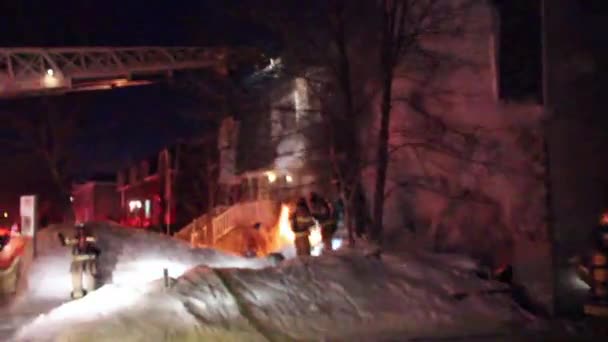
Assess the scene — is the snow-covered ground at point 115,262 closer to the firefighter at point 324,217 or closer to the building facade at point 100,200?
the firefighter at point 324,217

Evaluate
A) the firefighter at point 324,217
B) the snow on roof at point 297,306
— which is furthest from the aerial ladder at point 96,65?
the snow on roof at point 297,306

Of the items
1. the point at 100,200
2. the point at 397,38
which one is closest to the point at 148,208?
the point at 100,200

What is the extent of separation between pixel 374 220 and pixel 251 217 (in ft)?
52.4

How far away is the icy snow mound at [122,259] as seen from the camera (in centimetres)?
1755

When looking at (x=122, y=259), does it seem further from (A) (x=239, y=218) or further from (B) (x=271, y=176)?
(B) (x=271, y=176)

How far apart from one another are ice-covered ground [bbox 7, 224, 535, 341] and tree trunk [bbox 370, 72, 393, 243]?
317cm

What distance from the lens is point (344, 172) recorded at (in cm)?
1920

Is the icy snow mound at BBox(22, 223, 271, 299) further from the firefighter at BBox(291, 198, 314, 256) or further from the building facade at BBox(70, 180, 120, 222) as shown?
the building facade at BBox(70, 180, 120, 222)

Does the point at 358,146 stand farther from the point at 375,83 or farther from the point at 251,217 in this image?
the point at 251,217

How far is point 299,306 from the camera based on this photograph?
11977mm

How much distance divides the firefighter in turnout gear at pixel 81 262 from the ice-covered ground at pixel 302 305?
113 inches

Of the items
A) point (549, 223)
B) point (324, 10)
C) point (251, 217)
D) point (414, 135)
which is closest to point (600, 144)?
point (549, 223)

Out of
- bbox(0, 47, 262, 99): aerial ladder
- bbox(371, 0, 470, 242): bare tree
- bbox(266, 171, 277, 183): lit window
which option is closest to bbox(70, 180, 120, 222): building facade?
bbox(266, 171, 277, 183): lit window

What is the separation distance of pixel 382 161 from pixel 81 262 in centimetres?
689
